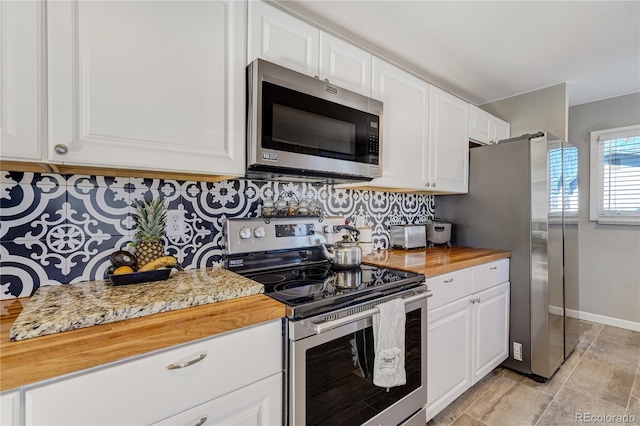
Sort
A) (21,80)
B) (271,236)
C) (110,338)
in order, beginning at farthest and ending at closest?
1. (271,236)
2. (21,80)
3. (110,338)

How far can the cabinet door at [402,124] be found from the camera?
A: 1.87 meters

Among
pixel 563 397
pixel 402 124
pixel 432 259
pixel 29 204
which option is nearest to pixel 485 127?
pixel 402 124

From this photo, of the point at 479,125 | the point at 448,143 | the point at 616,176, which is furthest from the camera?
the point at 616,176

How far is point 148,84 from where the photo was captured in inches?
42.4

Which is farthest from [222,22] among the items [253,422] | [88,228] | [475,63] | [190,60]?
[475,63]

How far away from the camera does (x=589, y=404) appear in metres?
1.91

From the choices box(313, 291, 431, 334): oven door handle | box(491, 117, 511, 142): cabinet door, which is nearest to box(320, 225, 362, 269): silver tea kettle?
box(313, 291, 431, 334): oven door handle

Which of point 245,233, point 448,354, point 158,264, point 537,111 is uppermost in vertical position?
point 537,111

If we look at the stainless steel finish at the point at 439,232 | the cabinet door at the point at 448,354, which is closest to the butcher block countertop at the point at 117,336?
the cabinet door at the point at 448,354

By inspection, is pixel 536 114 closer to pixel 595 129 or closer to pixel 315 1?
pixel 595 129

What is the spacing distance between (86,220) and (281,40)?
1.14m

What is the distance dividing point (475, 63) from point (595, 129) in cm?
202

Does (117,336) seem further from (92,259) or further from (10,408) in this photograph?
(92,259)

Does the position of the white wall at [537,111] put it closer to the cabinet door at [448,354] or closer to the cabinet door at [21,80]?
the cabinet door at [448,354]
